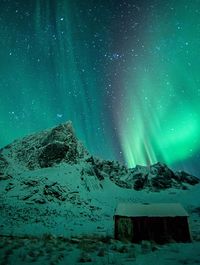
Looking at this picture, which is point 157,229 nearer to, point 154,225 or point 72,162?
point 154,225

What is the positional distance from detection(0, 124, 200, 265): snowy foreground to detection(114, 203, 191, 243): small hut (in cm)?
187

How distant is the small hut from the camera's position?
21.5m

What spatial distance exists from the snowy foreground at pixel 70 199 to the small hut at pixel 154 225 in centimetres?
187

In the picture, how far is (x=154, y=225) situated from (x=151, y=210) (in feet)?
6.32

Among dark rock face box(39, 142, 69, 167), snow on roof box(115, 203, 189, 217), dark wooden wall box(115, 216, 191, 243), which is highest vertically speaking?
dark rock face box(39, 142, 69, 167)

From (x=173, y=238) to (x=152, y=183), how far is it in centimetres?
5801

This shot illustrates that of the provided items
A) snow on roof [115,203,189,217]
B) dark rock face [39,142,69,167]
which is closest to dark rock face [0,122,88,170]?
dark rock face [39,142,69,167]

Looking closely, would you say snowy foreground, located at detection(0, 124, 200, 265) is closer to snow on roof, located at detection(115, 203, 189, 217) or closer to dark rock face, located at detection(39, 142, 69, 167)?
dark rock face, located at detection(39, 142, 69, 167)

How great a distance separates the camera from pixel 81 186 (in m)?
54.0

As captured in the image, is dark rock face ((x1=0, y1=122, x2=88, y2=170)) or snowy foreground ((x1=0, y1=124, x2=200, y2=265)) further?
dark rock face ((x1=0, y1=122, x2=88, y2=170))

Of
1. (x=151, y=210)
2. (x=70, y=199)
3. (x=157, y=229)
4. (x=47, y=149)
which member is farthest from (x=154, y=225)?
(x=47, y=149)

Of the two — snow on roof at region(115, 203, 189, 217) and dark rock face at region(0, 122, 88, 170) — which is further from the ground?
dark rock face at region(0, 122, 88, 170)

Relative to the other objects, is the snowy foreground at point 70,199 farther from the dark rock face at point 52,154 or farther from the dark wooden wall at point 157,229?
the dark wooden wall at point 157,229

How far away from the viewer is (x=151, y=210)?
2370 cm
